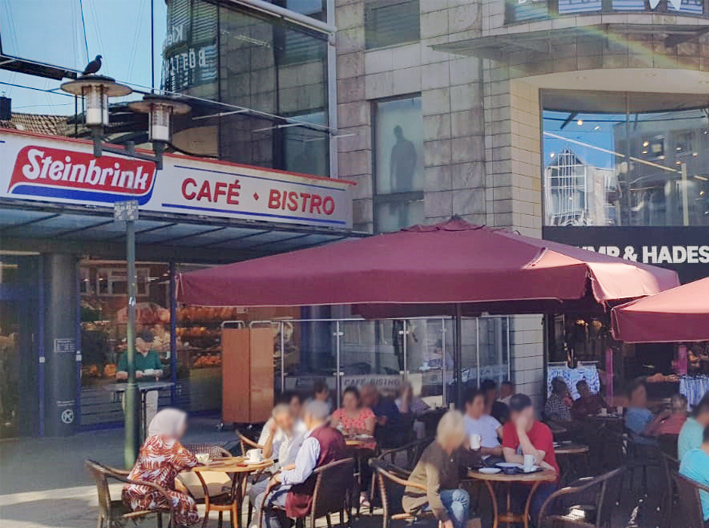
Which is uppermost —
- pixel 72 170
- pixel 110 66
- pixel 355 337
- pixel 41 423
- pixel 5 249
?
pixel 110 66

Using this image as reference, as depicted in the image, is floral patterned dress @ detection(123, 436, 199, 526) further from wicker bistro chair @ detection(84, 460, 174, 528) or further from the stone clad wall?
the stone clad wall

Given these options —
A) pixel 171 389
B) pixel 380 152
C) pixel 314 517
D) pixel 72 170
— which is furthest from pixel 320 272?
pixel 380 152

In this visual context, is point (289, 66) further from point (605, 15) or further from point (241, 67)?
point (605, 15)

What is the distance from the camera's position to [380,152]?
19.0 m

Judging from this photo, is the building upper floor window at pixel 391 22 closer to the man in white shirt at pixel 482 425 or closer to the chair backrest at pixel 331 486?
the man in white shirt at pixel 482 425

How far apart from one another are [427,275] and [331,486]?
194cm

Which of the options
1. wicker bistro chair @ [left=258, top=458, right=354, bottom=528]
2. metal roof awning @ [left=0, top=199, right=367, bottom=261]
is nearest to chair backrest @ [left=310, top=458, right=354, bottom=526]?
wicker bistro chair @ [left=258, top=458, right=354, bottom=528]

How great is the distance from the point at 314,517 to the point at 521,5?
38.0 ft

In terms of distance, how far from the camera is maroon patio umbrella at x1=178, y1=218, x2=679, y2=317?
6.95m

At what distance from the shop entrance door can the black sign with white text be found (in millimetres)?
9568

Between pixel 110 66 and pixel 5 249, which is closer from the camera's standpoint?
pixel 5 249

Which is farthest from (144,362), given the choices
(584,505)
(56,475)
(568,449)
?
(584,505)

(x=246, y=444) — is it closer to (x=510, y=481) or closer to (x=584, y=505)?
(x=510, y=481)

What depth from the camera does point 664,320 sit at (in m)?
6.65
